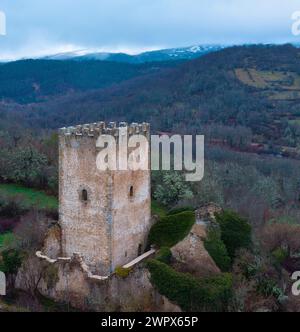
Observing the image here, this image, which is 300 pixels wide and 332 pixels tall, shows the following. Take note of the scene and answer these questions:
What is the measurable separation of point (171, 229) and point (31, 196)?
23637 millimetres

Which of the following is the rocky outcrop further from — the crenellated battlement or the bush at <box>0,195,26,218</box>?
the bush at <box>0,195,26,218</box>

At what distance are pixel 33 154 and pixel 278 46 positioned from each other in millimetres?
71779

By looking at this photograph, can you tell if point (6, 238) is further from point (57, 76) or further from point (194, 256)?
point (57, 76)

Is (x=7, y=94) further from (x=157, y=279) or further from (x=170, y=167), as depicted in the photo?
(x=157, y=279)

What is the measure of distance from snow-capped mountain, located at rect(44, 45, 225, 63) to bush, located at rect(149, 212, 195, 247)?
118 meters

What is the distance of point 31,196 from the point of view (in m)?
43.8

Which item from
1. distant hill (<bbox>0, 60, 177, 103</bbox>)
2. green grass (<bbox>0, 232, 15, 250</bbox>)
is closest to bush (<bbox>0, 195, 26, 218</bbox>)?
green grass (<bbox>0, 232, 15, 250</bbox>)

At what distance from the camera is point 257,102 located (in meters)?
83.1

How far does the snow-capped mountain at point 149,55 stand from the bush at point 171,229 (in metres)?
118

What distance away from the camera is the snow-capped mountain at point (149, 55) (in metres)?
141

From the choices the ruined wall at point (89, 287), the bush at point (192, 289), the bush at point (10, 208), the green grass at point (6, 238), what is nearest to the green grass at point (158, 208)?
the bush at point (10, 208)

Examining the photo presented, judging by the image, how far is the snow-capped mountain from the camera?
5551 inches

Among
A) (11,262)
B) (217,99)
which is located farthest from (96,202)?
(217,99)

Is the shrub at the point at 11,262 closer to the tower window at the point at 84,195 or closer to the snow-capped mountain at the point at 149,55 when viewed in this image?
the tower window at the point at 84,195
